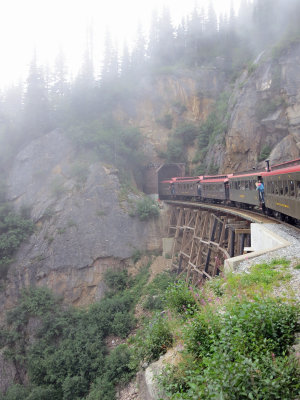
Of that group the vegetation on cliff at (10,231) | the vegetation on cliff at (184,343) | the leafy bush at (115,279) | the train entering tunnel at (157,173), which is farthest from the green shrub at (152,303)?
the train entering tunnel at (157,173)

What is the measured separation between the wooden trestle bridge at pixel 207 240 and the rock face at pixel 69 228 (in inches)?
151

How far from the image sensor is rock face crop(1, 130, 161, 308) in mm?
24344

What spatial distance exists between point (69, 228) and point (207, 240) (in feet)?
42.3

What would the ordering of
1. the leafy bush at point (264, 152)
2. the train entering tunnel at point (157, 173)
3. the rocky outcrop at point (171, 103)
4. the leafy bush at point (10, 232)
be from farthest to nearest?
the rocky outcrop at point (171, 103) < the train entering tunnel at point (157, 173) < the leafy bush at point (264, 152) < the leafy bush at point (10, 232)

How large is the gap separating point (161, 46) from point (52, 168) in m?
33.9

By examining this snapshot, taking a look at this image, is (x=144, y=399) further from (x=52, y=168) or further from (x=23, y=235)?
(x=52, y=168)

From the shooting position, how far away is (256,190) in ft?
52.6

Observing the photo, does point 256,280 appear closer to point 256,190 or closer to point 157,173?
point 256,190

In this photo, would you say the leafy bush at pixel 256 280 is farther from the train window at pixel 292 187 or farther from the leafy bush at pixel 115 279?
the leafy bush at pixel 115 279

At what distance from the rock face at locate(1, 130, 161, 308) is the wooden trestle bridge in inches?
151

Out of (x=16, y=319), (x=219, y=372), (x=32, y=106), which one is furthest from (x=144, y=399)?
(x=32, y=106)

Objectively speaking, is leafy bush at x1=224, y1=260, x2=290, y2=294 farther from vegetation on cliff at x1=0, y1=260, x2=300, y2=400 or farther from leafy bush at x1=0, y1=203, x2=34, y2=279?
leafy bush at x1=0, y1=203, x2=34, y2=279

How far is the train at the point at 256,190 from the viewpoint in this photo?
11.3 meters

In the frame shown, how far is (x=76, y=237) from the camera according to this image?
26.1m
